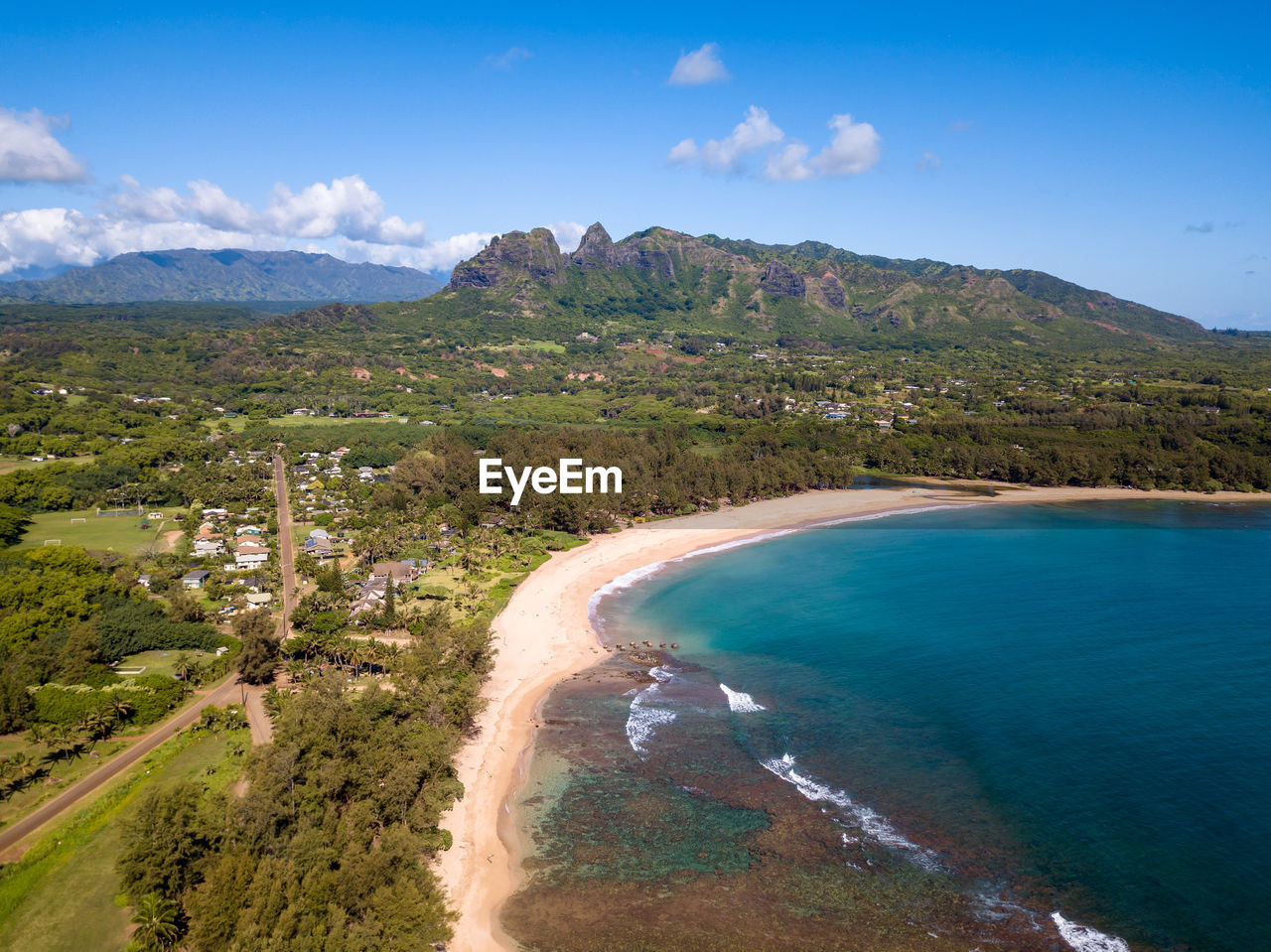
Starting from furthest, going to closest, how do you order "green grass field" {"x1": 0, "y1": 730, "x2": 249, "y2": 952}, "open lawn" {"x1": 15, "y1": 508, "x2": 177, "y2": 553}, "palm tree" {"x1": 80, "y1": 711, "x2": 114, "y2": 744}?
"open lawn" {"x1": 15, "y1": 508, "x2": 177, "y2": 553} → "palm tree" {"x1": 80, "y1": 711, "x2": 114, "y2": 744} → "green grass field" {"x1": 0, "y1": 730, "x2": 249, "y2": 952}

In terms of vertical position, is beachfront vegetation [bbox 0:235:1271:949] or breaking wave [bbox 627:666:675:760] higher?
beachfront vegetation [bbox 0:235:1271:949]

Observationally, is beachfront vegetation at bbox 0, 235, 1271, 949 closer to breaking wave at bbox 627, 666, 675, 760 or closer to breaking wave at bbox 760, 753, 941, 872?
breaking wave at bbox 627, 666, 675, 760

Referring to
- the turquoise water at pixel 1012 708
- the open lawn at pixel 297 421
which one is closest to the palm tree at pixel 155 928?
the turquoise water at pixel 1012 708

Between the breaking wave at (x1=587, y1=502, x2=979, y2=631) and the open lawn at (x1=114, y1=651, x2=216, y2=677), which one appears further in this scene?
the breaking wave at (x1=587, y1=502, x2=979, y2=631)

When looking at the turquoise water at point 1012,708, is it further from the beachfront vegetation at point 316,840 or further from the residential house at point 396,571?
the residential house at point 396,571

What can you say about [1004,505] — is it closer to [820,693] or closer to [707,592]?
[707,592]

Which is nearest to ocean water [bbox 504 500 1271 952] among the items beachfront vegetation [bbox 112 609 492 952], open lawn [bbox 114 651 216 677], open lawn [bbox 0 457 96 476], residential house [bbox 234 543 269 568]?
beachfront vegetation [bbox 112 609 492 952]
